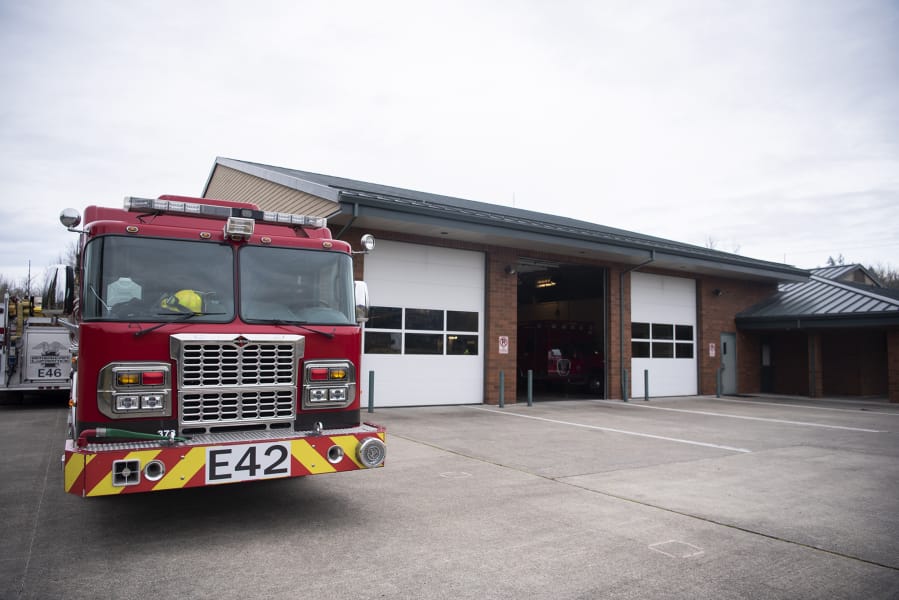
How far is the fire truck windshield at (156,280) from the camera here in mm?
4938

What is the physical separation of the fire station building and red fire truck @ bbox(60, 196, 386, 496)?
6.78 metres

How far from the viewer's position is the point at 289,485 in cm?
693

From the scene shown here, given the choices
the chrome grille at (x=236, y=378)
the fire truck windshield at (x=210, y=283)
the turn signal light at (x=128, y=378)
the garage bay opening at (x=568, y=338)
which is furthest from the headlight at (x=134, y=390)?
the garage bay opening at (x=568, y=338)

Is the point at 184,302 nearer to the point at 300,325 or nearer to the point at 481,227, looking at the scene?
the point at 300,325

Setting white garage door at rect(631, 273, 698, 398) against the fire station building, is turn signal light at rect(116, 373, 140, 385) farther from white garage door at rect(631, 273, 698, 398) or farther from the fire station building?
white garage door at rect(631, 273, 698, 398)

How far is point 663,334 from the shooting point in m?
20.3

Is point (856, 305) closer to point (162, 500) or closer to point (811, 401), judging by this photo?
point (811, 401)

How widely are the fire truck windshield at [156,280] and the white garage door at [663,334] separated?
15.9m

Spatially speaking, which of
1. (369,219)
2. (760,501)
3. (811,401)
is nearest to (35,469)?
(369,219)

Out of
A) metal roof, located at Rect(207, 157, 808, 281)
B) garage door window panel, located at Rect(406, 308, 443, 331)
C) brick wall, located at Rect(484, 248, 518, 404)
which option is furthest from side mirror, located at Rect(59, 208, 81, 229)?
brick wall, located at Rect(484, 248, 518, 404)

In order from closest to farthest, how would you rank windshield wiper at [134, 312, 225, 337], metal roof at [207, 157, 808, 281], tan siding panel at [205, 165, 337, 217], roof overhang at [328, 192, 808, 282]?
windshield wiper at [134, 312, 225, 337] < metal roof at [207, 157, 808, 281] < roof overhang at [328, 192, 808, 282] < tan siding panel at [205, 165, 337, 217]

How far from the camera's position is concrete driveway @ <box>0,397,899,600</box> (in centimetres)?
413

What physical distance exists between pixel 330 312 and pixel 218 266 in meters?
1.05

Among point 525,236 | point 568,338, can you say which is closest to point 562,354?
point 568,338
